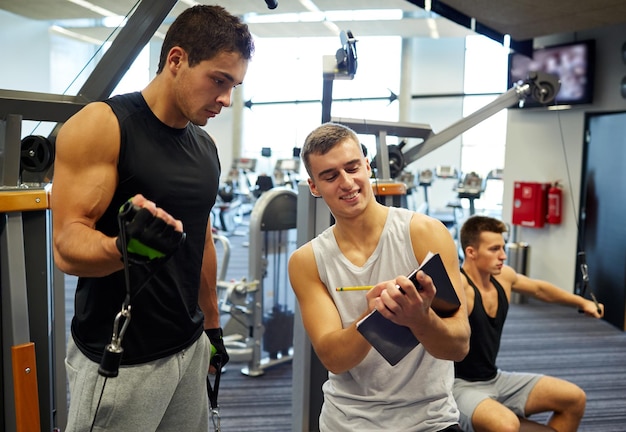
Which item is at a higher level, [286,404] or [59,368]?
[59,368]

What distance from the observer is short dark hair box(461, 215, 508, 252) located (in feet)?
8.93

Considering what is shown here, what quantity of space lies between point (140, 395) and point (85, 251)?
420 mm

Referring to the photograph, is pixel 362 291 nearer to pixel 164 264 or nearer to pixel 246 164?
pixel 164 264

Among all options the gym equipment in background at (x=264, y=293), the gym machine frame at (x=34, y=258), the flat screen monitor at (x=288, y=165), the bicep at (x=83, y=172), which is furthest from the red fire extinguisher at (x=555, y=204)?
the flat screen monitor at (x=288, y=165)

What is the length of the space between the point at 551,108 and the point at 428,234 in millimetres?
5313

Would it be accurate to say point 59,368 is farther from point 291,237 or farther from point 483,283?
point 291,237

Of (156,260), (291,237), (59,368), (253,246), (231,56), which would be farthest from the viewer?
(291,237)

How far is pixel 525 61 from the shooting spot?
6547mm

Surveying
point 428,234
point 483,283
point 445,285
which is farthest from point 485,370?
point 445,285

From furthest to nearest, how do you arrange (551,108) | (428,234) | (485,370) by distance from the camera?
(551,108)
(485,370)
(428,234)

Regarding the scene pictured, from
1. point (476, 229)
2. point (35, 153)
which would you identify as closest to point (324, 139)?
point (35, 153)

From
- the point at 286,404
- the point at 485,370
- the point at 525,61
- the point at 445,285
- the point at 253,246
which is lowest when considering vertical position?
the point at 286,404

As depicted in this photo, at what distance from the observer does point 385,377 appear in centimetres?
162

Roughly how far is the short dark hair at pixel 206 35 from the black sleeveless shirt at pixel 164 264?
16cm
